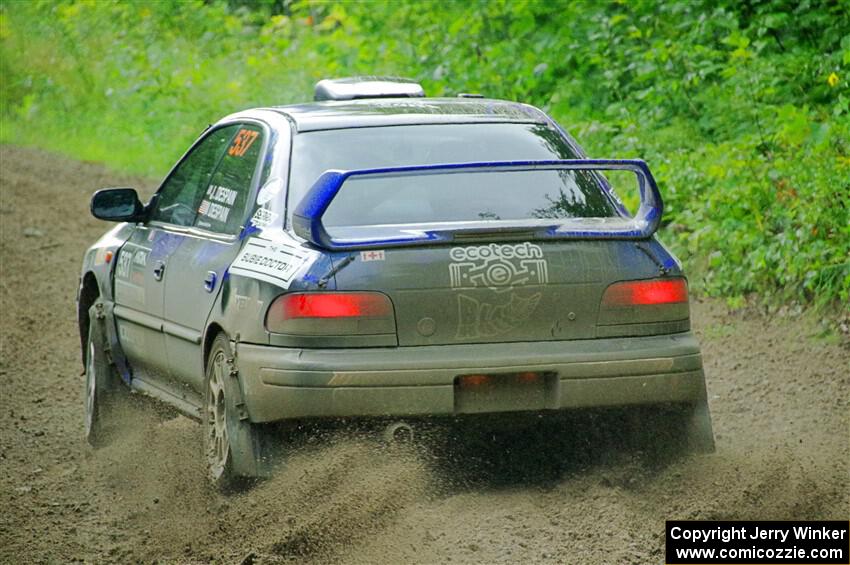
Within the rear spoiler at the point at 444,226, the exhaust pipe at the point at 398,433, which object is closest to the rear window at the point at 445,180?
the rear spoiler at the point at 444,226

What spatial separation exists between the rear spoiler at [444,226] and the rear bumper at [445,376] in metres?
0.39

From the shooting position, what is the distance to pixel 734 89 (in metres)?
11.8

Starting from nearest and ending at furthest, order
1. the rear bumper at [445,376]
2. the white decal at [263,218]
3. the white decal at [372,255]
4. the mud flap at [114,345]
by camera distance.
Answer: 1. the rear bumper at [445,376]
2. the white decal at [372,255]
3. the white decal at [263,218]
4. the mud flap at [114,345]

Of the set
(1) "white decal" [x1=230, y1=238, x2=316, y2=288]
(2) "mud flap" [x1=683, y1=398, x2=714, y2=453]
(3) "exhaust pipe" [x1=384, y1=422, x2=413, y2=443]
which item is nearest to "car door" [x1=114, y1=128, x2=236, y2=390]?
(1) "white decal" [x1=230, y1=238, x2=316, y2=288]

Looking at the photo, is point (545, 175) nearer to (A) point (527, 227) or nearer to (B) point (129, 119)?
(A) point (527, 227)

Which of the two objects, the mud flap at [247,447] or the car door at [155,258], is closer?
the mud flap at [247,447]

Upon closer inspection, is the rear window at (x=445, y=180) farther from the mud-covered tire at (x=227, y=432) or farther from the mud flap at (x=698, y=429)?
the mud flap at (x=698, y=429)

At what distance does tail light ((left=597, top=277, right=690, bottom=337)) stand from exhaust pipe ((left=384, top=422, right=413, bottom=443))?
0.79m

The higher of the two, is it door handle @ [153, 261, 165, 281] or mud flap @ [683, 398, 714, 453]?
door handle @ [153, 261, 165, 281]

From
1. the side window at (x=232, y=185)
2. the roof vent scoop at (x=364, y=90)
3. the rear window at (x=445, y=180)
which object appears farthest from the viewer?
the roof vent scoop at (x=364, y=90)

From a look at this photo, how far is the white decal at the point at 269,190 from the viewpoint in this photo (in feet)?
19.4

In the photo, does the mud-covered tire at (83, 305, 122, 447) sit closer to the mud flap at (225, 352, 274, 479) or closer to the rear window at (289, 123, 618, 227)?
the rear window at (289, 123, 618, 227)

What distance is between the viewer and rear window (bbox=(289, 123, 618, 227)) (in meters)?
5.67

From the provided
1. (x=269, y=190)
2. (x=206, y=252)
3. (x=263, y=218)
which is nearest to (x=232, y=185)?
(x=206, y=252)
